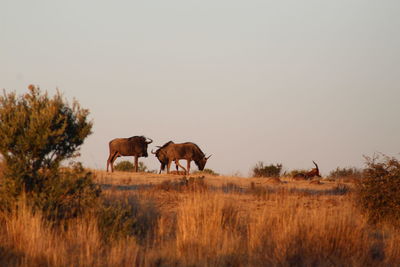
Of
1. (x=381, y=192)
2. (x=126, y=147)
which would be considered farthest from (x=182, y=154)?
(x=381, y=192)

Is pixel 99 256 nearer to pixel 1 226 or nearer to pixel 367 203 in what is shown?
pixel 1 226

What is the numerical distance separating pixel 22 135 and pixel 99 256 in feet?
11.4

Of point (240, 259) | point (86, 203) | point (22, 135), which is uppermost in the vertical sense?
point (22, 135)

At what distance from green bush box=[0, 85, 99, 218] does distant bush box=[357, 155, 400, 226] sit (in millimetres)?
6682

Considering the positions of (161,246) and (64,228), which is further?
(64,228)

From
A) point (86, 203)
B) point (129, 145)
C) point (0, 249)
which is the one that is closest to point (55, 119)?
point (86, 203)

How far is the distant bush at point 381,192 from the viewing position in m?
13.3

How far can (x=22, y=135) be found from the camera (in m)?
10.8

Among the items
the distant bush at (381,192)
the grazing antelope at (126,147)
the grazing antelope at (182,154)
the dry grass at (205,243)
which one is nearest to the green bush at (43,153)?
the dry grass at (205,243)

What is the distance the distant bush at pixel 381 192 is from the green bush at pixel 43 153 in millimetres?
6682

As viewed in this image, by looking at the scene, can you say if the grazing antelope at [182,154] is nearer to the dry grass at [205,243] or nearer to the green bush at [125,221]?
the green bush at [125,221]

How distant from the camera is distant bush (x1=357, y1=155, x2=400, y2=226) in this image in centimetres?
1328

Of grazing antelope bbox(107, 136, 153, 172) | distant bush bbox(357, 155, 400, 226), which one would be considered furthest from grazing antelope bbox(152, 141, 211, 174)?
distant bush bbox(357, 155, 400, 226)

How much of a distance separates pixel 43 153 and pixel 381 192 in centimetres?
789
